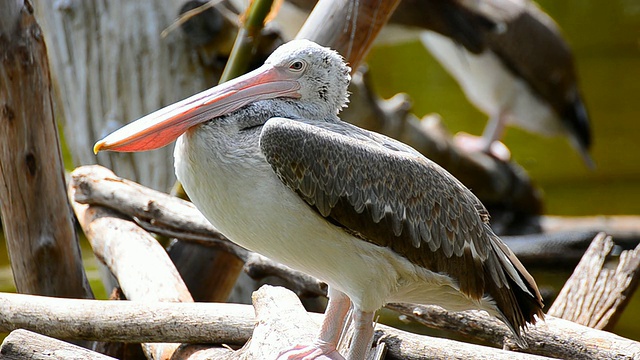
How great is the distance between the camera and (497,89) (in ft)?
23.1

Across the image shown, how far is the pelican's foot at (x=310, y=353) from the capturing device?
2518mm

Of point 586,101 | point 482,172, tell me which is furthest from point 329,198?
point 586,101

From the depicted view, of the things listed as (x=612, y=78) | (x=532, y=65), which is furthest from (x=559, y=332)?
(x=612, y=78)

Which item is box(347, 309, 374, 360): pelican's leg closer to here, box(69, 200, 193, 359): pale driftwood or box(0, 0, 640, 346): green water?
box(69, 200, 193, 359): pale driftwood

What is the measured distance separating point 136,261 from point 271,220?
111 centimetres

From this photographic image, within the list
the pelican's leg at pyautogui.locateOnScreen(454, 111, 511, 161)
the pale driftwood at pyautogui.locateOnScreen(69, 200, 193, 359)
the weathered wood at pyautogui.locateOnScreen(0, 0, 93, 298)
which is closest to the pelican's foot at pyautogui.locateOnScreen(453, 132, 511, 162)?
the pelican's leg at pyautogui.locateOnScreen(454, 111, 511, 161)

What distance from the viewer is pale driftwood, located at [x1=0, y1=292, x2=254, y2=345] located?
113 inches

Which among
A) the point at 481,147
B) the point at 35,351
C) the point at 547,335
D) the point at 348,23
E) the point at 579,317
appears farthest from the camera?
the point at 481,147

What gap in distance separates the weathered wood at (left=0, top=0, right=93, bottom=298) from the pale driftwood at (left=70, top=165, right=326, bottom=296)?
194 mm

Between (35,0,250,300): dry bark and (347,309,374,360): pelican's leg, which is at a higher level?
(35,0,250,300): dry bark

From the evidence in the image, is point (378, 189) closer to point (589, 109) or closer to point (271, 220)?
point (271, 220)

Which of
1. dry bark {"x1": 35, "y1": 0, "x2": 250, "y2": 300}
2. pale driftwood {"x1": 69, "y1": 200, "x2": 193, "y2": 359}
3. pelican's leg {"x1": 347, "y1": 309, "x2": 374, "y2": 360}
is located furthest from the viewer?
dry bark {"x1": 35, "y1": 0, "x2": 250, "y2": 300}

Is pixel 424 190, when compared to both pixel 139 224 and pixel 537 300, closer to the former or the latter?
pixel 537 300

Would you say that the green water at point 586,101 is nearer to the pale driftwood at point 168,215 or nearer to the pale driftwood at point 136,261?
the pale driftwood at point 168,215
